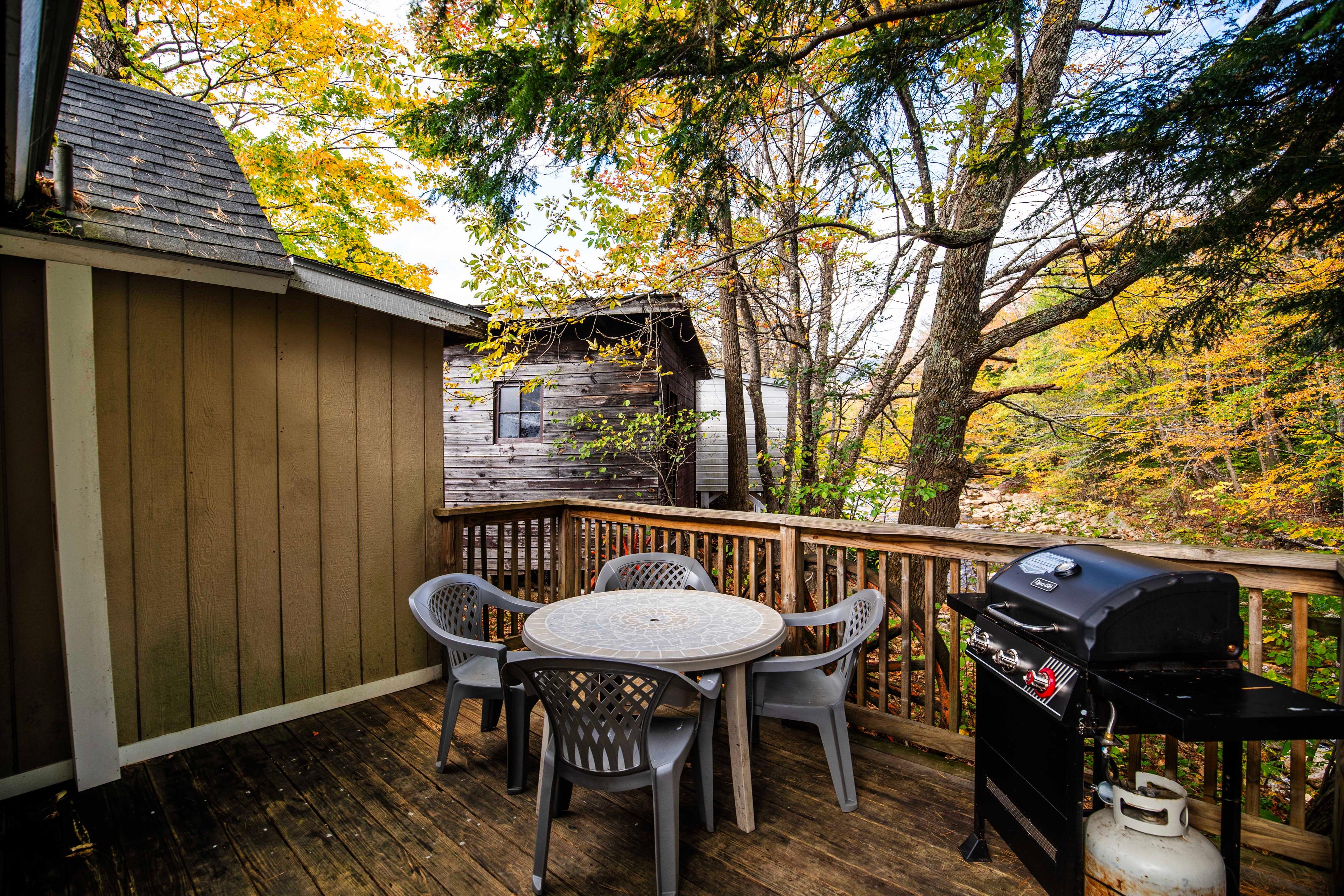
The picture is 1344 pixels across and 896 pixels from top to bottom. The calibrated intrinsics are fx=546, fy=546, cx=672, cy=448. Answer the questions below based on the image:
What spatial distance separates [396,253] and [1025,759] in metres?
9.44

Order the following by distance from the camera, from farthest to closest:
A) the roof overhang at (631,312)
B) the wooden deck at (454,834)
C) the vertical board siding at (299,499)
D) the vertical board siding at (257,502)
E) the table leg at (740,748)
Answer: the roof overhang at (631,312) < the vertical board siding at (299,499) < the vertical board siding at (257,502) < the table leg at (740,748) < the wooden deck at (454,834)

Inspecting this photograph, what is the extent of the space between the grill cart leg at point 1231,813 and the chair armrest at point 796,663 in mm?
975

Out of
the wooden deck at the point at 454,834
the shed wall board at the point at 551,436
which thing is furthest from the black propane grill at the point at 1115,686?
the shed wall board at the point at 551,436

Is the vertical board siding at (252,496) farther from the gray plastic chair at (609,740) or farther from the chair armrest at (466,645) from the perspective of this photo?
the gray plastic chair at (609,740)

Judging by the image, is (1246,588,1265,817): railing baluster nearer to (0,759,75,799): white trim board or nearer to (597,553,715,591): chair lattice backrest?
(597,553,715,591): chair lattice backrest

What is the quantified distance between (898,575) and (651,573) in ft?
9.56

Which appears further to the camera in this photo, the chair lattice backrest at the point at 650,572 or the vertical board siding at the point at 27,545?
the chair lattice backrest at the point at 650,572

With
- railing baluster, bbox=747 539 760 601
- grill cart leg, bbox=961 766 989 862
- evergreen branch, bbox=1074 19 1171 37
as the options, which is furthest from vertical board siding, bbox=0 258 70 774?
evergreen branch, bbox=1074 19 1171 37

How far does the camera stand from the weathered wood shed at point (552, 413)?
6754 mm

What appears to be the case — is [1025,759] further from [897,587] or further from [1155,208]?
[897,587]

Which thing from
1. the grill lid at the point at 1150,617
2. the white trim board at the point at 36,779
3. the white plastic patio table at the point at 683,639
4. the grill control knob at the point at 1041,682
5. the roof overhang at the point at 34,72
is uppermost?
the roof overhang at the point at 34,72

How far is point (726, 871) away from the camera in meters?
1.74

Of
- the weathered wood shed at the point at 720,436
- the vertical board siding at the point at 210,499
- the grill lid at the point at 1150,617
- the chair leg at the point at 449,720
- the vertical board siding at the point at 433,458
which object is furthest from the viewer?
the weathered wood shed at the point at 720,436

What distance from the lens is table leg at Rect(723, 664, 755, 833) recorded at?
1940 mm
